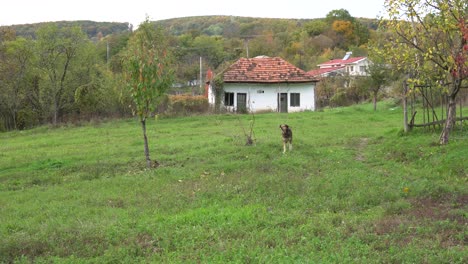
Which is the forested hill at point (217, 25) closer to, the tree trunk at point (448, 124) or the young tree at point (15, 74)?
the young tree at point (15, 74)

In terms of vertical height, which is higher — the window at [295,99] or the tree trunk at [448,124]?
the window at [295,99]

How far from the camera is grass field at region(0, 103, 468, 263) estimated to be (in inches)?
225

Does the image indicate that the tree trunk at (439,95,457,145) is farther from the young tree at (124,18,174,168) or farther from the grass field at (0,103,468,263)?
the young tree at (124,18,174,168)

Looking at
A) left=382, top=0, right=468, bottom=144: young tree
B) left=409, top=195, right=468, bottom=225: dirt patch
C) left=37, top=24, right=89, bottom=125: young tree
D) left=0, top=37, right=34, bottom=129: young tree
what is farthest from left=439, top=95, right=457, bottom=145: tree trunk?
left=0, top=37, right=34, bottom=129: young tree

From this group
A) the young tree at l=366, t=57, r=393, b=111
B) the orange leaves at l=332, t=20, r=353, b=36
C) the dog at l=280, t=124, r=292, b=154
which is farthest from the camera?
the orange leaves at l=332, t=20, r=353, b=36

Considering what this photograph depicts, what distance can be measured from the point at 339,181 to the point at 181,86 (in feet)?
137

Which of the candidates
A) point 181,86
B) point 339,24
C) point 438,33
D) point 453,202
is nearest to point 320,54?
point 339,24

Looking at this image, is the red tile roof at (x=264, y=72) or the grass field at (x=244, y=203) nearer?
the grass field at (x=244, y=203)

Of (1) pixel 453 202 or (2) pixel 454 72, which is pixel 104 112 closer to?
(2) pixel 454 72

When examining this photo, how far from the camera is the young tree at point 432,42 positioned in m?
10.8

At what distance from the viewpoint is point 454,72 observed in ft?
35.9

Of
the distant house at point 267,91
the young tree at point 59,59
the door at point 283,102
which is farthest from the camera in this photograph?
the door at point 283,102

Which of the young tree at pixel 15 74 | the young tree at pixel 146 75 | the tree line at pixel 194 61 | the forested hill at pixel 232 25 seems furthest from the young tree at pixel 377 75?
the forested hill at pixel 232 25

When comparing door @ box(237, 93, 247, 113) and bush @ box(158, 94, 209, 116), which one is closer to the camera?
bush @ box(158, 94, 209, 116)
